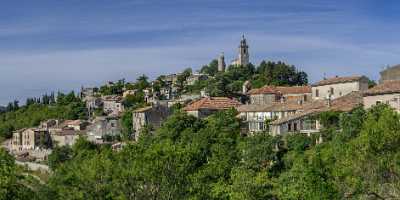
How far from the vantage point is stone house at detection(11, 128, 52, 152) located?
308 ft

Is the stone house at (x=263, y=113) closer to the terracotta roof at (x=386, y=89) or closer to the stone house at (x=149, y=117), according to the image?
the terracotta roof at (x=386, y=89)

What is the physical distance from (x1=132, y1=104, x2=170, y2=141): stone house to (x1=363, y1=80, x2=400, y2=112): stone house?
29975mm

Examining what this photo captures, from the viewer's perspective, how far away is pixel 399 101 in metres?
52.0

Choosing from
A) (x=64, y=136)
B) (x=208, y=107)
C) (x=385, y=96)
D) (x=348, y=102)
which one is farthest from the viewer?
(x=64, y=136)

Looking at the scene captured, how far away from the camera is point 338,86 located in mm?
68062

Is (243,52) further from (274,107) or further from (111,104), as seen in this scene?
(274,107)

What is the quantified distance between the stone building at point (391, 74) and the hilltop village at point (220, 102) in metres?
0.09

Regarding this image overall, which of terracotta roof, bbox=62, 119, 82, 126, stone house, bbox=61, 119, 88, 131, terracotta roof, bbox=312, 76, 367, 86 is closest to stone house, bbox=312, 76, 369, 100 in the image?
terracotta roof, bbox=312, 76, 367, 86

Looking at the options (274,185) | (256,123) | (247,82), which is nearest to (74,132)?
(247,82)

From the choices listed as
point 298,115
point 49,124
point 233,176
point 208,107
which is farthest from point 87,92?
point 233,176

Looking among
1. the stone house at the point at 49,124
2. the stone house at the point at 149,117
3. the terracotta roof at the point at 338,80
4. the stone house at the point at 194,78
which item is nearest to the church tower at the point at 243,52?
the stone house at the point at 194,78

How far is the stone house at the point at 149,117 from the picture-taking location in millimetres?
79500

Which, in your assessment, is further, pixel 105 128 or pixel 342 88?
pixel 105 128

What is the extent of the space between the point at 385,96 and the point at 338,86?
47.6ft
